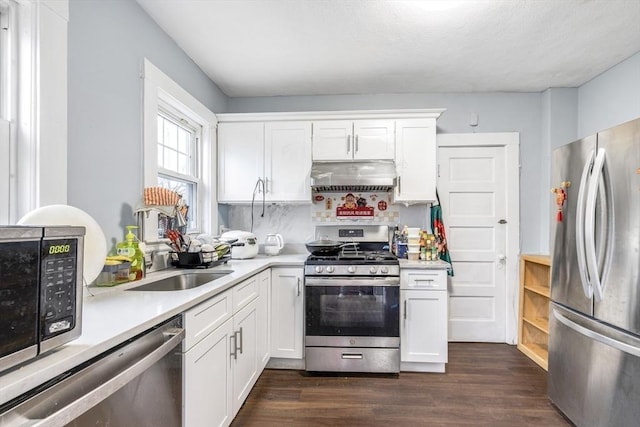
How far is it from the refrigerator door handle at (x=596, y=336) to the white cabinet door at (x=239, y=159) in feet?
8.28

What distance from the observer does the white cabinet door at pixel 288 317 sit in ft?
8.78

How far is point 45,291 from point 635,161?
7.49 feet

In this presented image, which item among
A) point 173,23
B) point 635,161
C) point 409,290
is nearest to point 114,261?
point 173,23

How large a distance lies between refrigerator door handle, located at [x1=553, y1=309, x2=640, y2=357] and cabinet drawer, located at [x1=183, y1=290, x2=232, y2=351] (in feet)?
6.42

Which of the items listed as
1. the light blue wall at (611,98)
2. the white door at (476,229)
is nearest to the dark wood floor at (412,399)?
the white door at (476,229)

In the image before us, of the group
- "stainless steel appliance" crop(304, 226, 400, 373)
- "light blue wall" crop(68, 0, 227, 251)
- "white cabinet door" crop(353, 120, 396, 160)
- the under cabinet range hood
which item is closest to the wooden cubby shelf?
"stainless steel appliance" crop(304, 226, 400, 373)

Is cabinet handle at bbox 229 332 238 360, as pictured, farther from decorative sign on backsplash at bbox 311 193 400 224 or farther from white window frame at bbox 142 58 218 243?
decorative sign on backsplash at bbox 311 193 400 224

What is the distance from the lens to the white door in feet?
10.8

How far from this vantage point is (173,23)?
2160mm

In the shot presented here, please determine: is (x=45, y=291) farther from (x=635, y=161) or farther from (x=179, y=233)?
(x=635, y=161)

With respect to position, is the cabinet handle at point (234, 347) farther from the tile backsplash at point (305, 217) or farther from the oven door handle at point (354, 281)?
the tile backsplash at point (305, 217)

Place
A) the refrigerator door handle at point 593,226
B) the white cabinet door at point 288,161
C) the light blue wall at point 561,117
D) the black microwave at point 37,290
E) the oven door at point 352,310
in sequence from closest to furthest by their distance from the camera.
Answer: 1. the black microwave at point 37,290
2. the refrigerator door handle at point 593,226
3. the oven door at point 352,310
4. the white cabinet door at point 288,161
5. the light blue wall at point 561,117

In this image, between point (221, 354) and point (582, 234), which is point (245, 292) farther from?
point (582, 234)

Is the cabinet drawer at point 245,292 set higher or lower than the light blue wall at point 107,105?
lower
